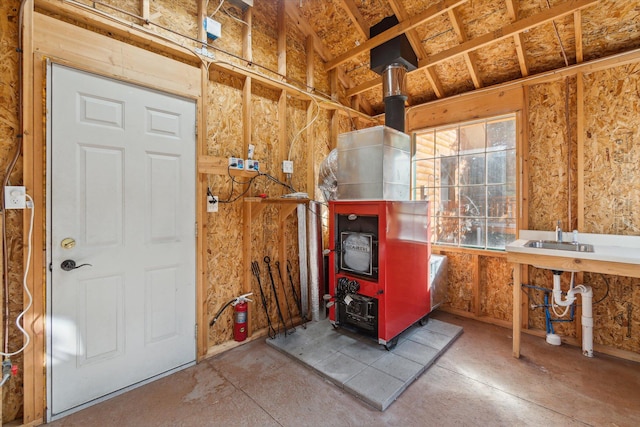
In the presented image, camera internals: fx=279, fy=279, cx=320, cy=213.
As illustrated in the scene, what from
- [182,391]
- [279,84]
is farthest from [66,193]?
[279,84]

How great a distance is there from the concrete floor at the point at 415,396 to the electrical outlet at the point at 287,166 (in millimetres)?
1965

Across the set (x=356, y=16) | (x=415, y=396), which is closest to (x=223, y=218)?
(x=415, y=396)

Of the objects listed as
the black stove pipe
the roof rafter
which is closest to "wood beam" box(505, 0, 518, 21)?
the roof rafter

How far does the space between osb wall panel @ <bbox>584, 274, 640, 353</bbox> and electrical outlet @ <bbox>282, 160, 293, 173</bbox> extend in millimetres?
3294

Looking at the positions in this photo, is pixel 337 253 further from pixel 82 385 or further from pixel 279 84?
pixel 82 385

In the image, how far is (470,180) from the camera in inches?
142

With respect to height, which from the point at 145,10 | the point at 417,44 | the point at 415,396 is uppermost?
the point at 417,44

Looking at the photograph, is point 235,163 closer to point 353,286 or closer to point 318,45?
point 353,286

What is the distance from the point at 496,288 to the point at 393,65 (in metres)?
2.96

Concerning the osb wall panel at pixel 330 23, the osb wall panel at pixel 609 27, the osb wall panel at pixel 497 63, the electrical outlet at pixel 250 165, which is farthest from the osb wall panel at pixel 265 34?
the osb wall panel at pixel 609 27

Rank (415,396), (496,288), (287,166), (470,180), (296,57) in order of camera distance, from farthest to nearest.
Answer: (470,180)
(296,57)
(496,288)
(287,166)
(415,396)

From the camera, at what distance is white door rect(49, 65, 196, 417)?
75.7 inches

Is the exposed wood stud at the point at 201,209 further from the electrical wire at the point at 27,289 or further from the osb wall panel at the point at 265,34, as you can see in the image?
the electrical wire at the point at 27,289

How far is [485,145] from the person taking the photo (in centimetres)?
351
